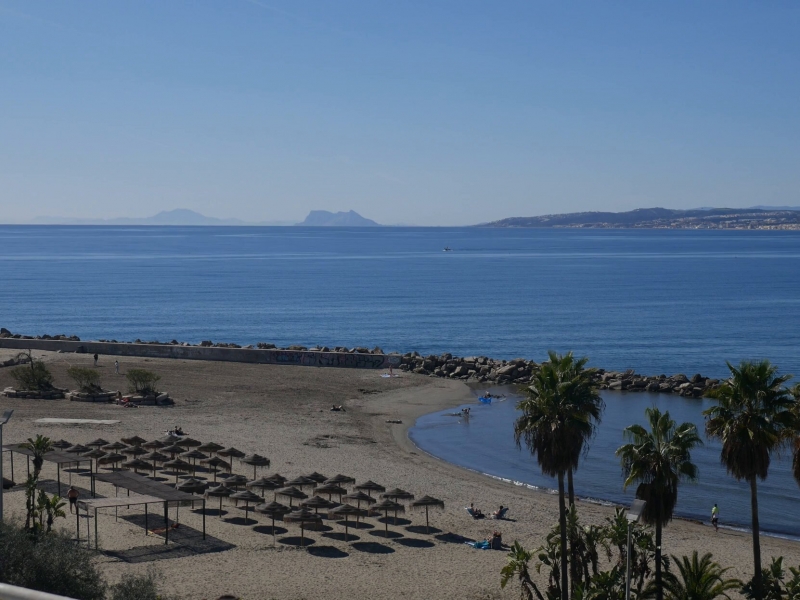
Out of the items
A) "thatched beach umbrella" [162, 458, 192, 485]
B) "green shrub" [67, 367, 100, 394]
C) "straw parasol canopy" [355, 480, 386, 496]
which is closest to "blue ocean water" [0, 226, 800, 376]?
"green shrub" [67, 367, 100, 394]

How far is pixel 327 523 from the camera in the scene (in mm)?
30406

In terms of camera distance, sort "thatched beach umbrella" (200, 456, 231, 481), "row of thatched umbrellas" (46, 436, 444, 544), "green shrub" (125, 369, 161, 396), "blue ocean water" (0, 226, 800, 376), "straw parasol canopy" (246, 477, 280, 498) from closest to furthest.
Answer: "row of thatched umbrellas" (46, 436, 444, 544) → "straw parasol canopy" (246, 477, 280, 498) → "thatched beach umbrella" (200, 456, 231, 481) → "green shrub" (125, 369, 161, 396) → "blue ocean water" (0, 226, 800, 376)

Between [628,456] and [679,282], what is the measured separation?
461 ft

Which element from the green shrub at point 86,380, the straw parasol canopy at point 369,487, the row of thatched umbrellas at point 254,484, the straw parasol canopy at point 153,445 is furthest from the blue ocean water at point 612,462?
the green shrub at point 86,380

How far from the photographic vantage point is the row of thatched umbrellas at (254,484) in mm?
29391

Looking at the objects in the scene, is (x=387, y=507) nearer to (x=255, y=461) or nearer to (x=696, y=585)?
(x=255, y=461)

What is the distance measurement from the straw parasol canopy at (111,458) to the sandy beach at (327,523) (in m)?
1.18

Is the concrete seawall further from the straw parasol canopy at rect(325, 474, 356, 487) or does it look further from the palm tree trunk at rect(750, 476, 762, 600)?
the palm tree trunk at rect(750, 476, 762, 600)

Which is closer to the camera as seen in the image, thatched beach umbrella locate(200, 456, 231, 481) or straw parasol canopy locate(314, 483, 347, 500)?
straw parasol canopy locate(314, 483, 347, 500)

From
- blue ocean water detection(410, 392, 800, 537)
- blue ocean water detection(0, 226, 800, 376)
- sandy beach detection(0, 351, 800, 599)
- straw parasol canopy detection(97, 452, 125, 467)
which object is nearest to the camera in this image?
sandy beach detection(0, 351, 800, 599)

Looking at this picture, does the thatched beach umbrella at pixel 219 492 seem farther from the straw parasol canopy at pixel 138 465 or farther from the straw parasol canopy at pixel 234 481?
the straw parasol canopy at pixel 138 465

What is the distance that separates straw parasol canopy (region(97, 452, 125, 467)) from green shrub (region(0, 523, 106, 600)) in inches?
638

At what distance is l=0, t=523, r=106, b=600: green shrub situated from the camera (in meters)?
16.4

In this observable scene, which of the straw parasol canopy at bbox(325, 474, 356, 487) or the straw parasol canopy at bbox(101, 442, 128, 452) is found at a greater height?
the straw parasol canopy at bbox(101, 442, 128, 452)
